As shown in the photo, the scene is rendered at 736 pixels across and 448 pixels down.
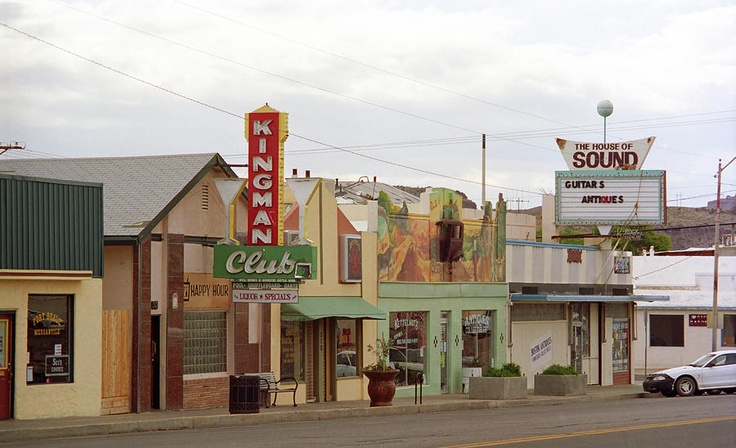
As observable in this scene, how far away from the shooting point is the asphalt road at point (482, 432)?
18844mm

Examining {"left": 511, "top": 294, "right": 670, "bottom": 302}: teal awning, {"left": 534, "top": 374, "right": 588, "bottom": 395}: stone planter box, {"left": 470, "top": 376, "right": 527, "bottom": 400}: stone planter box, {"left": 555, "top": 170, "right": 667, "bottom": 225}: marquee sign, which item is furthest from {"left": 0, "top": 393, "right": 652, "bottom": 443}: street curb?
{"left": 555, "top": 170, "right": 667, "bottom": 225}: marquee sign

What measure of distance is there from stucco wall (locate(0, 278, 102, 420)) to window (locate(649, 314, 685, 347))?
41.9 metres

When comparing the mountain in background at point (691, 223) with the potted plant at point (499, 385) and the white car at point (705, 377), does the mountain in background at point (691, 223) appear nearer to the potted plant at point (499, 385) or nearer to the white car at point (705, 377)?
the white car at point (705, 377)

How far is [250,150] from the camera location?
28.2 meters

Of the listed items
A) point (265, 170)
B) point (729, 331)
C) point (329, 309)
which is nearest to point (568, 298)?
point (329, 309)

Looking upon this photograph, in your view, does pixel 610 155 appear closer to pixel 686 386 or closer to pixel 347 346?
pixel 686 386

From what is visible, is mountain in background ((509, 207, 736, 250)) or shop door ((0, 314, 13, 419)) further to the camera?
mountain in background ((509, 207, 736, 250))

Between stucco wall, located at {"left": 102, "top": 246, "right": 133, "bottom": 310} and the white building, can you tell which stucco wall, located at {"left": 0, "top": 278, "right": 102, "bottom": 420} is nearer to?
stucco wall, located at {"left": 102, "top": 246, "right": 133, "bottom": 310}

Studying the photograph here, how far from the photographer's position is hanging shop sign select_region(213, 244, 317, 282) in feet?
92.5

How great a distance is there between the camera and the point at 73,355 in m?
24.8

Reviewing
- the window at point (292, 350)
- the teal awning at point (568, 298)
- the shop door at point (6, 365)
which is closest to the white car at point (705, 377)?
the teal awning at point (568, 298)

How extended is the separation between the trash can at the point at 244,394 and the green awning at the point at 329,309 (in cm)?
500

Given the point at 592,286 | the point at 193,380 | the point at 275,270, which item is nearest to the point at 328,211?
the point at 275,270

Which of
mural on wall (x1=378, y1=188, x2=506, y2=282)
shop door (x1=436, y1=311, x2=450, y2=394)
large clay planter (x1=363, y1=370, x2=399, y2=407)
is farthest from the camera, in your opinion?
shop door (x1=436, y1=311, x2=450, y2=394)
